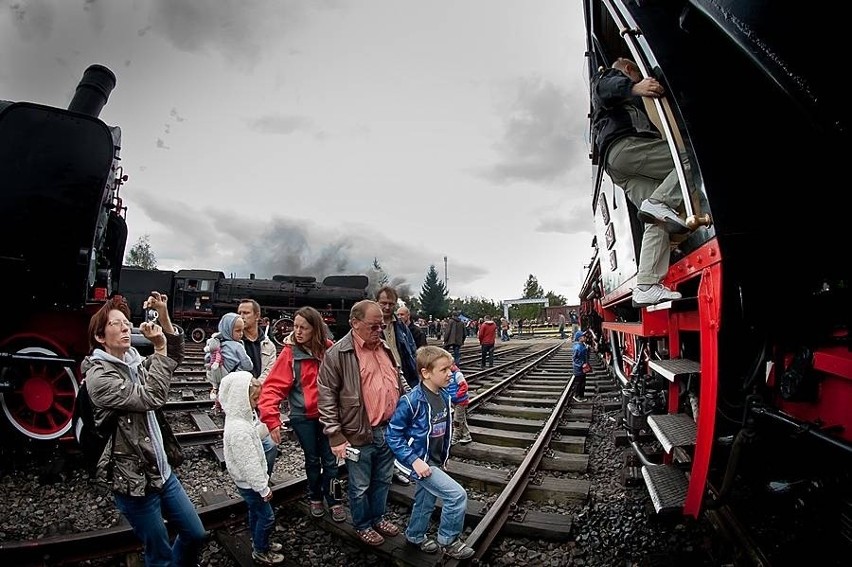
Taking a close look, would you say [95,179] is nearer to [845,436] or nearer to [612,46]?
[612,46]

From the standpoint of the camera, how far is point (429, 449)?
2.97 m

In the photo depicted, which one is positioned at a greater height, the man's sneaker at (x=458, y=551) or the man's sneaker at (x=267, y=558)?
the man's sneaker at (x=458, y=551)

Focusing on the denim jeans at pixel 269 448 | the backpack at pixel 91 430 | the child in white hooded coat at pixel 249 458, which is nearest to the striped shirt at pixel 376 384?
the child in white hooded coat at pixel 249 458

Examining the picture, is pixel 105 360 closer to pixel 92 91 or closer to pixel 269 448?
pixel 269 448

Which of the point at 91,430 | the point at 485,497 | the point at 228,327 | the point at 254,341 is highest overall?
the point at 228,327

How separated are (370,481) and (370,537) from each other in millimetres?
353

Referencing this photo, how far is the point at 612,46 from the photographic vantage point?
11.6ft

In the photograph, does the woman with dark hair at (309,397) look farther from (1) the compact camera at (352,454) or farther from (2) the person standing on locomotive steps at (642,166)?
(2) the person standing on locomotive steps at (642,166)

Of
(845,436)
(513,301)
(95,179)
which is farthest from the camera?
(513,301)

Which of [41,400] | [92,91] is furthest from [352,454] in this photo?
[92,91]

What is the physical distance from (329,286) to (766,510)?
62.6 feet

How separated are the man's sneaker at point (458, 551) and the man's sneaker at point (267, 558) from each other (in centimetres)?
107

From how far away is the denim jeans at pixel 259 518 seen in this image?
109 inches

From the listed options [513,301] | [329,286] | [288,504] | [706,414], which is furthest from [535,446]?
[513,301]
